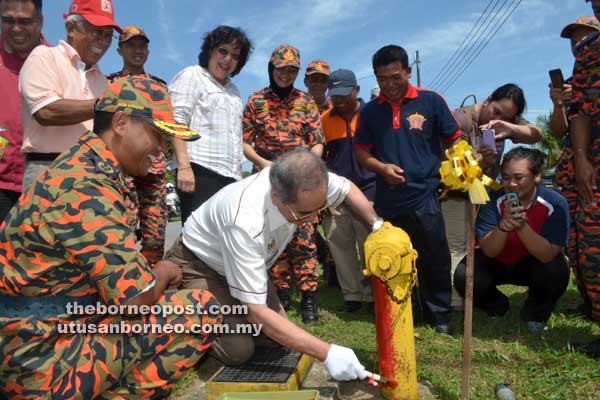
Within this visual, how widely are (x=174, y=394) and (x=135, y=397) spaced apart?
40cm

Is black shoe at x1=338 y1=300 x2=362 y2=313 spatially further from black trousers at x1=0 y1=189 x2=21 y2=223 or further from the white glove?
black trousers at x1=0 y1=189 x2=21 y2=223

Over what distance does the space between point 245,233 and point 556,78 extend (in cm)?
291

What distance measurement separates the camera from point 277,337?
2162 millimetres

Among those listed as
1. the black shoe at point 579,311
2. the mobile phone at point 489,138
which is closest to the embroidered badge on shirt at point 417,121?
the mobile phone at point 489,138

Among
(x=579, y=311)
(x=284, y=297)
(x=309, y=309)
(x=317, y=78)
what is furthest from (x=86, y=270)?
(x=579, y=311)

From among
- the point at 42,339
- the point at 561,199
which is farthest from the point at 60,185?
the point at 561,199

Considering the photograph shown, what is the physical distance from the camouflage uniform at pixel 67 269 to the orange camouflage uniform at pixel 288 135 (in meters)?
1.97

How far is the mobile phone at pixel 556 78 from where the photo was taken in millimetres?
3568

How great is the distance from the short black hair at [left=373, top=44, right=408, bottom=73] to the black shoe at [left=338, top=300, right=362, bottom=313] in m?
2.03

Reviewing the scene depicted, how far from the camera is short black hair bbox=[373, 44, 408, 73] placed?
10.9 ft

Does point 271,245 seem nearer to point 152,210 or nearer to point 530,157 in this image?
point 152,210

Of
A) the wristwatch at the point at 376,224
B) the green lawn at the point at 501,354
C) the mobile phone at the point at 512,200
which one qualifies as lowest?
the green lawn at the point at 501,354

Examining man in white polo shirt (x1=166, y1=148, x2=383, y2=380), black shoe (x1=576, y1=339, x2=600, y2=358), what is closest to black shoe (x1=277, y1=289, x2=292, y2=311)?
man in white polo shirt (x1=166, y1=148, x2=383, y2=380)

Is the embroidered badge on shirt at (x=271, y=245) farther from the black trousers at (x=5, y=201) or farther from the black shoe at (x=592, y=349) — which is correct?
the black shoe at (x=592, y=349)
